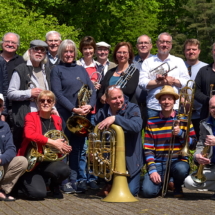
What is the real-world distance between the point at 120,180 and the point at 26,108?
1701 millimetres

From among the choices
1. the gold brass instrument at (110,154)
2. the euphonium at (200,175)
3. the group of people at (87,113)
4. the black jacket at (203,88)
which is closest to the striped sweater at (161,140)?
the group of people at (87,113)

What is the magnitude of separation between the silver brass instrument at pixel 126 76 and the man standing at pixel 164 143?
2.01ft

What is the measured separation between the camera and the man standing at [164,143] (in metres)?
6.96

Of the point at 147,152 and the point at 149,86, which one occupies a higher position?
the point at 149,86

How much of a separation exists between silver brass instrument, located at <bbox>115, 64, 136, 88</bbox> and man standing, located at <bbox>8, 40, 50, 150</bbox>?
108cm

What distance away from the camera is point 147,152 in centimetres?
707

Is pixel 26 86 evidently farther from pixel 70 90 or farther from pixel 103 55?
pixel 103 55

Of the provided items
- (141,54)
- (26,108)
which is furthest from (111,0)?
(26,108)

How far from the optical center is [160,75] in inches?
295

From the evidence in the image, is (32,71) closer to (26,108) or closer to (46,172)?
(26,108)

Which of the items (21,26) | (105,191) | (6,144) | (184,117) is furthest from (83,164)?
(21,26)

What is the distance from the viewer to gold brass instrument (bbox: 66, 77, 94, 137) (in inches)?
280

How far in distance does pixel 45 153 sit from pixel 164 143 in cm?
167

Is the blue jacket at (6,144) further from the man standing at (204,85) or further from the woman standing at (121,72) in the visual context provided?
the man standing at (204,85)
